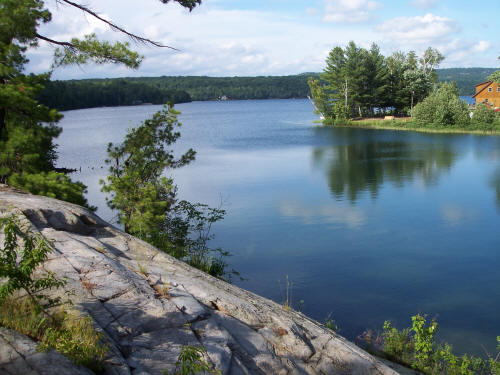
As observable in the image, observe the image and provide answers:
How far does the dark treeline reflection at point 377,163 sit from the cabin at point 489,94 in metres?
27.6

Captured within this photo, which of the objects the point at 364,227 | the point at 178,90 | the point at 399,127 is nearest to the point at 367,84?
the point at 399,127

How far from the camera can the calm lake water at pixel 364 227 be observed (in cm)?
1223

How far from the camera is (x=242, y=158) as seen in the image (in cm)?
3725

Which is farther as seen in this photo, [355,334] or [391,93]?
[391,93]

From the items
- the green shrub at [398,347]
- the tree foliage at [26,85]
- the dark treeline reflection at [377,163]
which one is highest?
the tree foliage at [26,85]

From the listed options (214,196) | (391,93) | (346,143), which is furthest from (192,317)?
(391,93)

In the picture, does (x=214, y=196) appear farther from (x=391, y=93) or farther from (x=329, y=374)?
(x=391, y=93)

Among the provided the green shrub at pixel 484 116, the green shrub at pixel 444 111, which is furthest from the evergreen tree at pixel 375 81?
the green shrub at pixel 484 116

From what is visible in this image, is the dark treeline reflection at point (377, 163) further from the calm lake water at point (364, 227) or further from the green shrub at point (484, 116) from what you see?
the green shrub at point (484, 116)

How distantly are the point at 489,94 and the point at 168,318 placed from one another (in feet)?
231

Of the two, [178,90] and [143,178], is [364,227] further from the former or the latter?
[178,90]

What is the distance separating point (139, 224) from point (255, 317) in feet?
23.7

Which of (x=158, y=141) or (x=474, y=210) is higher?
(x=158, y=141)

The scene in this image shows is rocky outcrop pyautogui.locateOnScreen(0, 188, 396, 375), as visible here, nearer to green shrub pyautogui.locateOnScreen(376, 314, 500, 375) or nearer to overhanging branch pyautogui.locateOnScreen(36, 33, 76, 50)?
green shrub pyautogui.locateOnScreen(376, 314, 500, 375)
